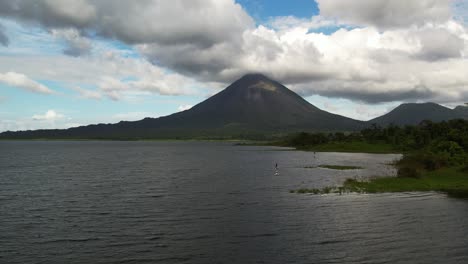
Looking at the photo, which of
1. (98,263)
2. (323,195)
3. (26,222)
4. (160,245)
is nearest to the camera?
(98,263)

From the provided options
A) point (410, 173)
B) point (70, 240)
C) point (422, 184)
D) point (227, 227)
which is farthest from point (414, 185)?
point (70, 240)

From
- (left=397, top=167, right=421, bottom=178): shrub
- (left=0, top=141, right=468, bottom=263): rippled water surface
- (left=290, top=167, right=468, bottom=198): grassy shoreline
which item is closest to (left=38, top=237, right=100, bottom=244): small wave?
(left=0, top=141, right=468, bottom=263): rippled water surface

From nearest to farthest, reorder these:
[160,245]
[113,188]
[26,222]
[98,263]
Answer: [98,263], [160,245], [26,222], [113,188]

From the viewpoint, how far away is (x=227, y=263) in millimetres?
25109

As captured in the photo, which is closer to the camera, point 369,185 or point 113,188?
point 369,185

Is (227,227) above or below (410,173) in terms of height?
below

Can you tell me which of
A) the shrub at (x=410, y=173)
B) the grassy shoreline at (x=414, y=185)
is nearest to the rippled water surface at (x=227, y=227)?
the grassy shoreline at (x=414, y=185)

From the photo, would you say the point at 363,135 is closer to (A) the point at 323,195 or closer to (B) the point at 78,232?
(A) the point at 323,195

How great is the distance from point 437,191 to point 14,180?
6773cm

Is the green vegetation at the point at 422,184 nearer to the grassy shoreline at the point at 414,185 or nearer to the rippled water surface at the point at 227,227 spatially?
the grassy shoreline at the point at 414,185

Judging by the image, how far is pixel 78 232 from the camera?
32.9 meters

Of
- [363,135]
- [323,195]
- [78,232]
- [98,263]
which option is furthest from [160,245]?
[363,135]

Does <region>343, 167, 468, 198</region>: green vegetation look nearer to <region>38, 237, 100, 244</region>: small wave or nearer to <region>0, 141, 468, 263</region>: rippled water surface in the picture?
<region>0, 141, 468, 263</region>: rippled water surface

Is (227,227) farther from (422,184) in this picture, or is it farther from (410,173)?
(410,173)
